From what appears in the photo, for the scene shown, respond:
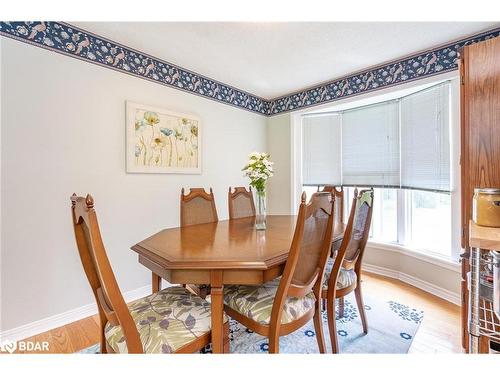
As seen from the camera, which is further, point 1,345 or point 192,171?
point 192,171

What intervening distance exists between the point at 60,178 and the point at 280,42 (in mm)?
2255

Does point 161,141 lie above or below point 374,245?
above

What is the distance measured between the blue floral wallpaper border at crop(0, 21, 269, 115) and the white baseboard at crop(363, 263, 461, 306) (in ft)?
9.61

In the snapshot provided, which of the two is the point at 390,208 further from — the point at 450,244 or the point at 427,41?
the point at 427,41

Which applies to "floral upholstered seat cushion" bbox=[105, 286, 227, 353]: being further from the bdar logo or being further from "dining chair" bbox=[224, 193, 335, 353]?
the bdar logo

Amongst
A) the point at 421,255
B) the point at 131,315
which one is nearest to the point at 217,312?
the point at 131,315

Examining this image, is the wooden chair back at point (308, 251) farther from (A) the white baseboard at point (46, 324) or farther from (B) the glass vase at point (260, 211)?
(A) the white baseboard at point (46, 324)

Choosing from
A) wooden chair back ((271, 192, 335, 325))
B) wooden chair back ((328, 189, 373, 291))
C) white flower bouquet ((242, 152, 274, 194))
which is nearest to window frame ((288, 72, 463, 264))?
wooden chair back ((328, 189, 373, 291))

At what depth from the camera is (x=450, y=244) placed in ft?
8.07

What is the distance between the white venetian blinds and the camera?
2.48 m

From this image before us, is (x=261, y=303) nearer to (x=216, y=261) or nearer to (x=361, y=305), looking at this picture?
(x=216, y=261)

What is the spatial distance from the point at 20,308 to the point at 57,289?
0.23m

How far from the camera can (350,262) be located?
5.84ft
